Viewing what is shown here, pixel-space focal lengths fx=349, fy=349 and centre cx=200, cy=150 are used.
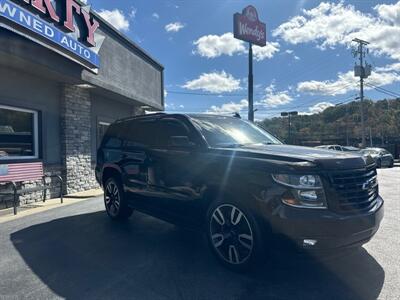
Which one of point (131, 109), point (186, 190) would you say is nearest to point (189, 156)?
point (186, 190)

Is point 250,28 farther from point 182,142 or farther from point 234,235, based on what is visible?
point 234,235

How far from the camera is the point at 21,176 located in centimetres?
916

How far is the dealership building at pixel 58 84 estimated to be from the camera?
8117 mm

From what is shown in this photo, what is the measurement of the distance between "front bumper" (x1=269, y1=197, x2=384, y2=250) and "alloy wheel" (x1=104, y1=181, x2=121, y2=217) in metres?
A: 3.78

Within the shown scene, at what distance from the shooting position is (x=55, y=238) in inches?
223

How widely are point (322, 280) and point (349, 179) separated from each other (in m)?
1.13

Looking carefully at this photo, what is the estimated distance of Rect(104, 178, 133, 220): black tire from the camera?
6502 millimetres

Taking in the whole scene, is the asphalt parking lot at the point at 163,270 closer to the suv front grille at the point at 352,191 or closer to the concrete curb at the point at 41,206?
the suv front grille at the point at 352,191

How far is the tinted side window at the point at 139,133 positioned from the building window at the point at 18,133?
4291 millimetres

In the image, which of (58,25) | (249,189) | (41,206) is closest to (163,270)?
(249,189)

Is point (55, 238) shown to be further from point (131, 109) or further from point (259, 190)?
point (131, 109)

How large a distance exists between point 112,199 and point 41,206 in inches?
131

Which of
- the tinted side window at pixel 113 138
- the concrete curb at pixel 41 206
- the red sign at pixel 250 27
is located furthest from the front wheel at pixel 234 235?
the red sign at pixel 250 27

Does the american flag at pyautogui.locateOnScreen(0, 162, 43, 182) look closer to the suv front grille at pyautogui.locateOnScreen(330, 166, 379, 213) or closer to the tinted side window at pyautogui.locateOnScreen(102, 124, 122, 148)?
the tinted side window at pyautogui.locateOnScreen(102, 124, 122, 148)
